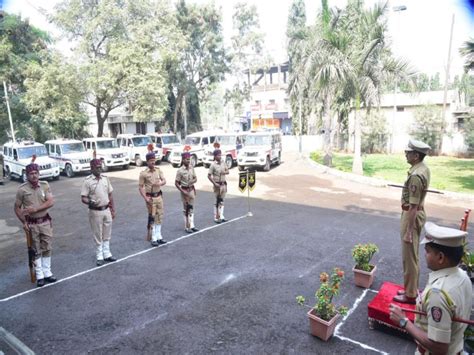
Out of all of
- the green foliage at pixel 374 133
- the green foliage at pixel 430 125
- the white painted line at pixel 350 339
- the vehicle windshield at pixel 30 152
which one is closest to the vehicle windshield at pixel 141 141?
the vehicle windshield at pixel 30 152

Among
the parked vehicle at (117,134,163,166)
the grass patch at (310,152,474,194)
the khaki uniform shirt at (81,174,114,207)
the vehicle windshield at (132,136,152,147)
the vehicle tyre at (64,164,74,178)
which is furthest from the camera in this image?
the vehicle windshield at (132,136,152,147)

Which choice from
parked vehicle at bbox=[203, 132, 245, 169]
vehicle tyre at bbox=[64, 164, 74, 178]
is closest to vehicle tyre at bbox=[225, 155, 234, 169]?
parked vehicle at bbox=[203, 132, 245, 169]

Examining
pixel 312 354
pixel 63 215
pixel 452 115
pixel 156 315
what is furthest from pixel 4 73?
pixel 452 115

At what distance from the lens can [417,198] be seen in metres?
4.16

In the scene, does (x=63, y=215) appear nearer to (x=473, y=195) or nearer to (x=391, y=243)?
(x=391, y=243)

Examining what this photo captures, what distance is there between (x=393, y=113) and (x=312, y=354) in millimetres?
26333

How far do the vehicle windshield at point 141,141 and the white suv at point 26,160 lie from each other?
5.58 meters

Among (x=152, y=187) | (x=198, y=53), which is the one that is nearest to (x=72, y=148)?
(x=152, y=187)

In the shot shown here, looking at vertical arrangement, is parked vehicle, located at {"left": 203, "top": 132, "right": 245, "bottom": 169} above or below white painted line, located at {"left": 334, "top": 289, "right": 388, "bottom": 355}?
above

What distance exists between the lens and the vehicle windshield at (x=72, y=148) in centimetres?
1905

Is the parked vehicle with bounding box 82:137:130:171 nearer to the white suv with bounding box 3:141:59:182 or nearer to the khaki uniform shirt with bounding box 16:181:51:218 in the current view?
the white suv with bounding box 3:141:59:182

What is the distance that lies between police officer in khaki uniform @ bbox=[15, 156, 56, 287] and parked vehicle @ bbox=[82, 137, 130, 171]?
48.1 ft

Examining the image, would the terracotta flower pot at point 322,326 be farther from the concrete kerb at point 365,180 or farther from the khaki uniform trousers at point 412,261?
the concrete kerb at point 365,180

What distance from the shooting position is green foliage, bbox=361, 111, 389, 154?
84.5 feet
